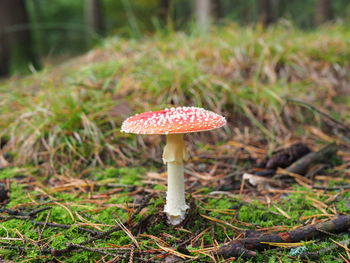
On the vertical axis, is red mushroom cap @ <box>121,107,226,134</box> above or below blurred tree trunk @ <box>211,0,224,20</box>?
below

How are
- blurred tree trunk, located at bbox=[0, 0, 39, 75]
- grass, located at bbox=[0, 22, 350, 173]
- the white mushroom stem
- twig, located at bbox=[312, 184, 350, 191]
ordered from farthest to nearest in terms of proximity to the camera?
1. blurred tree trunk, located at bbox=[0, 0, 39, 75]
2. grass, located at bbox=[0, 22, 350, 173]
3. twig, located at bbox=[312, 184, 350, 191]
4. the white mushroom stem

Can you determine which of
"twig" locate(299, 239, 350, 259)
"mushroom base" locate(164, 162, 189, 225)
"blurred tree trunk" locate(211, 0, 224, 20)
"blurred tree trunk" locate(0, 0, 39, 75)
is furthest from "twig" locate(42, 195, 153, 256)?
"blurred tree trunk" locate(0, 0, 39, 75)

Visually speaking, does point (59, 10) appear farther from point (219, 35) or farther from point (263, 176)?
point (263, 176)

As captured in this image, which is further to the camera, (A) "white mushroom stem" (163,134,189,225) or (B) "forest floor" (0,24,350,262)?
(A) "white mushroom stem" (163,134,189,225)

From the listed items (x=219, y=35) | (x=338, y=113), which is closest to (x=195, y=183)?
(x=338, y=113)

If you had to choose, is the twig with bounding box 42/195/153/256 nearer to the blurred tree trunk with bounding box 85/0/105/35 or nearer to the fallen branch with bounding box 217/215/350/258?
the fallen branch with bounding box 217/215/350/258

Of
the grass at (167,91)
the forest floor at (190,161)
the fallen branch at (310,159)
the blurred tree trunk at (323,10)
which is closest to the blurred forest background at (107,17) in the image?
the blurred tree trunk at (323,10)

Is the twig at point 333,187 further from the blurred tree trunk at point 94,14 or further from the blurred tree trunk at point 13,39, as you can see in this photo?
the blurred tree trunk at point 94,14
